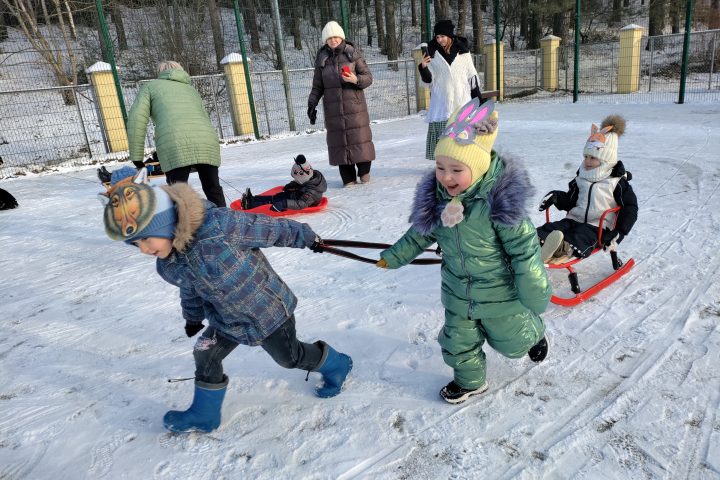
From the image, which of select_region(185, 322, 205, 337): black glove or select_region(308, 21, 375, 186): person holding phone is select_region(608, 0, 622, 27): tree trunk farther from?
select_region(185, 322, 205, 337): black glove

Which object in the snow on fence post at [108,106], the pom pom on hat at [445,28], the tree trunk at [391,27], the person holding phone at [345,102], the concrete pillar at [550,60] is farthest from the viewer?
the tree trunk at [391,27]

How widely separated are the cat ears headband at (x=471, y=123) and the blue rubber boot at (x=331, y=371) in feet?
3.82

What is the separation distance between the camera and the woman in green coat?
15.1ft

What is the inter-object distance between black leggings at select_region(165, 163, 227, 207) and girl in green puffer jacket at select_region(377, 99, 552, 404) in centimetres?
309

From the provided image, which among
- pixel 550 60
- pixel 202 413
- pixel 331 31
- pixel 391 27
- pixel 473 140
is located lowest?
pixel 202 413

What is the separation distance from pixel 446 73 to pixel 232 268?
15.7 ft

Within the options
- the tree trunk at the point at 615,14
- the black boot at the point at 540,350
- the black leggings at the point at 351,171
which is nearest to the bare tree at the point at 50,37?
the black leggings at the point at 351,171

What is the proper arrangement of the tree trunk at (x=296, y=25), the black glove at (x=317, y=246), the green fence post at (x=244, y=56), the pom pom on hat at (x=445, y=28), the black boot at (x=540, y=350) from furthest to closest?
the tree trunk at (x=296, y=25) → the green fence post at (x=244, y=56) → the pom pom on hat at (x=445, y=28) → the black boot at (x=540, y=350) → the black glove at (x=317, y=246)

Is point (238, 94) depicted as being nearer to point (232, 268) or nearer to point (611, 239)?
point (611, 239)

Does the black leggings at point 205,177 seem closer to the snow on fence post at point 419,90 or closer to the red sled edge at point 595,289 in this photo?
the red sled edge at point 595,289

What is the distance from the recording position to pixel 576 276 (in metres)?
3.28

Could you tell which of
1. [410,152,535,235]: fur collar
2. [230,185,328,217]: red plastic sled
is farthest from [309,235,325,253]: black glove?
[230,185,328,217]: red plastic sled

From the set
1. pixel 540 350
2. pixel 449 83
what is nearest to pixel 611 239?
pixel 540 350

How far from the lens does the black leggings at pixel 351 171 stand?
665 centimetres
